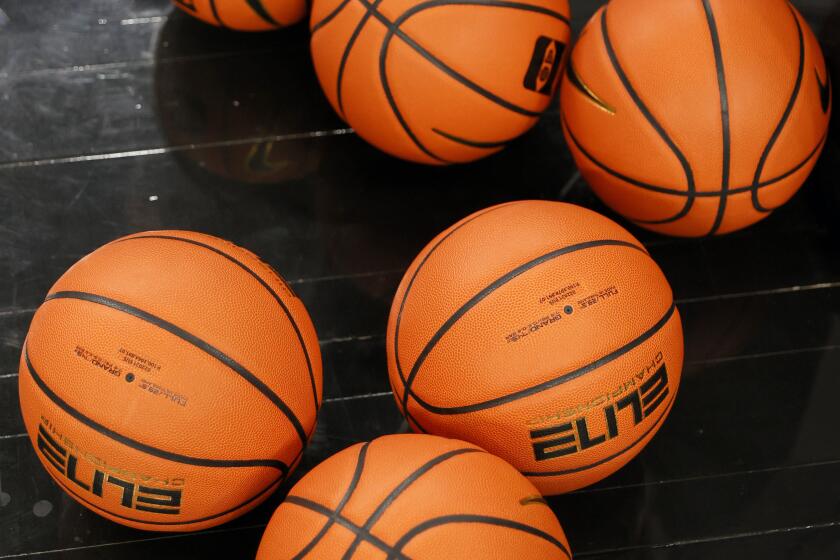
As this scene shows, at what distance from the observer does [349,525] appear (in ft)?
6.15

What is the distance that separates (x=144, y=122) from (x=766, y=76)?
1.90m

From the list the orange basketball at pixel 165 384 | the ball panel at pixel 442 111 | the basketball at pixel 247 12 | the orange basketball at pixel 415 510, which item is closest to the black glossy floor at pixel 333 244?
the basketball at pixel 247 12

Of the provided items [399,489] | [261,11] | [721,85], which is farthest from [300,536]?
[261,11]

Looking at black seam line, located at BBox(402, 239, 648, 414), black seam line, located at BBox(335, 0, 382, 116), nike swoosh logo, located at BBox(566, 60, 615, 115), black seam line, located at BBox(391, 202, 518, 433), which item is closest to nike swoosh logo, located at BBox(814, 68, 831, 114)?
nike swoosh logo, located at BBox(566, 60, 615, 115)

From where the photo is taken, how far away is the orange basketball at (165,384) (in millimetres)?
1975

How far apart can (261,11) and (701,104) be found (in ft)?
4.69

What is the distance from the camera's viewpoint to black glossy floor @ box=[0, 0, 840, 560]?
2.42 m

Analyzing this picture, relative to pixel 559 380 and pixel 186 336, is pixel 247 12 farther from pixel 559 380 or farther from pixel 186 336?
pixel 559 380

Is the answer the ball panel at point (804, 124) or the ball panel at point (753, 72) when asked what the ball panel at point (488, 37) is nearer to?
the ball panel at point (753, 72)

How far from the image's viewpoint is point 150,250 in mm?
2145

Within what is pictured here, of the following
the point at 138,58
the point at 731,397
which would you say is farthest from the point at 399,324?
the point at 138,58

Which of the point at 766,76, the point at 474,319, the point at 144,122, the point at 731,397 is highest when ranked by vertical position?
the point at 766,76

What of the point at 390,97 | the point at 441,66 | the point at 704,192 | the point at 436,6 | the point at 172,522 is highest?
the point at 436,6

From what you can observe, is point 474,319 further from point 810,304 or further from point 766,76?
point 810,304
